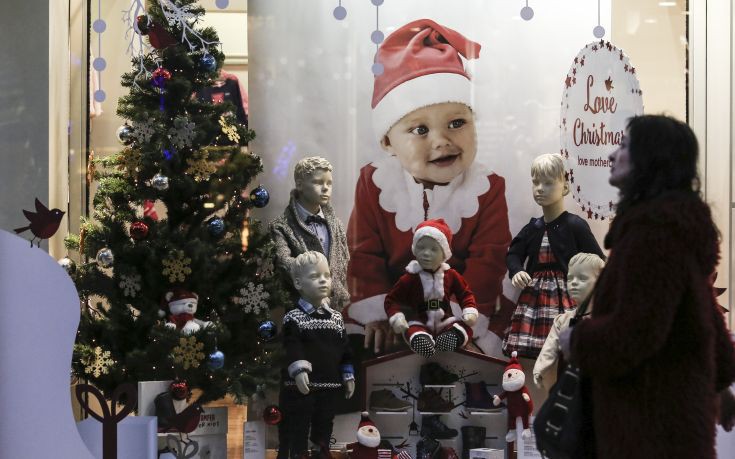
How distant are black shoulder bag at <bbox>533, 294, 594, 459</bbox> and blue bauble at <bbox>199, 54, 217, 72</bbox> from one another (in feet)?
8.45

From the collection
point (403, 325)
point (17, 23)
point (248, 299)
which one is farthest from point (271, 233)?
point (17, 23)

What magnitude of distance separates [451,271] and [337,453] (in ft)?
3.58

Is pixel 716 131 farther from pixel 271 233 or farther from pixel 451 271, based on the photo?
pixel 271 233

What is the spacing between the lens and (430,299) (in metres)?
5.10

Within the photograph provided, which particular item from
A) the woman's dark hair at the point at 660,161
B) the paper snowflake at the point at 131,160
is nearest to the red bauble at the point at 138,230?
the paper snowflake at the point at 131,160

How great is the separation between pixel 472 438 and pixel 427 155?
5.11ft

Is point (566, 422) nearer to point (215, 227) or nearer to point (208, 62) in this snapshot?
point (215, 227)

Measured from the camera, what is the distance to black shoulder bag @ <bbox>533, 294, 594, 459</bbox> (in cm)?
288

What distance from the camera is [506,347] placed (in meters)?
5.34

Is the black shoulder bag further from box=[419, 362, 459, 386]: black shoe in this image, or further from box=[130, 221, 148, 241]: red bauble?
box=[130, 221, 148, 241]: red bauble

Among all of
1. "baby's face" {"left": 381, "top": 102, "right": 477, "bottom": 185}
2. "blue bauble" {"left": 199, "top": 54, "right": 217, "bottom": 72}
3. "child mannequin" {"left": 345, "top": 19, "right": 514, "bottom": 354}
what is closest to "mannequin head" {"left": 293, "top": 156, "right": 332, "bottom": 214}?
"child mannequin" {"left": 345, "top": 19, "right": 514, "bottom": 354}

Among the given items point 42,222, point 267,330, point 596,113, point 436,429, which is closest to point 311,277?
point 267,330

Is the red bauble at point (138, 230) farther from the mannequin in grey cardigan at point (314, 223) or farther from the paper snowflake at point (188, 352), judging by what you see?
the mannequin in grey cardigan at point (314, 223)

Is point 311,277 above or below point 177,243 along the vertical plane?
Answer: below
